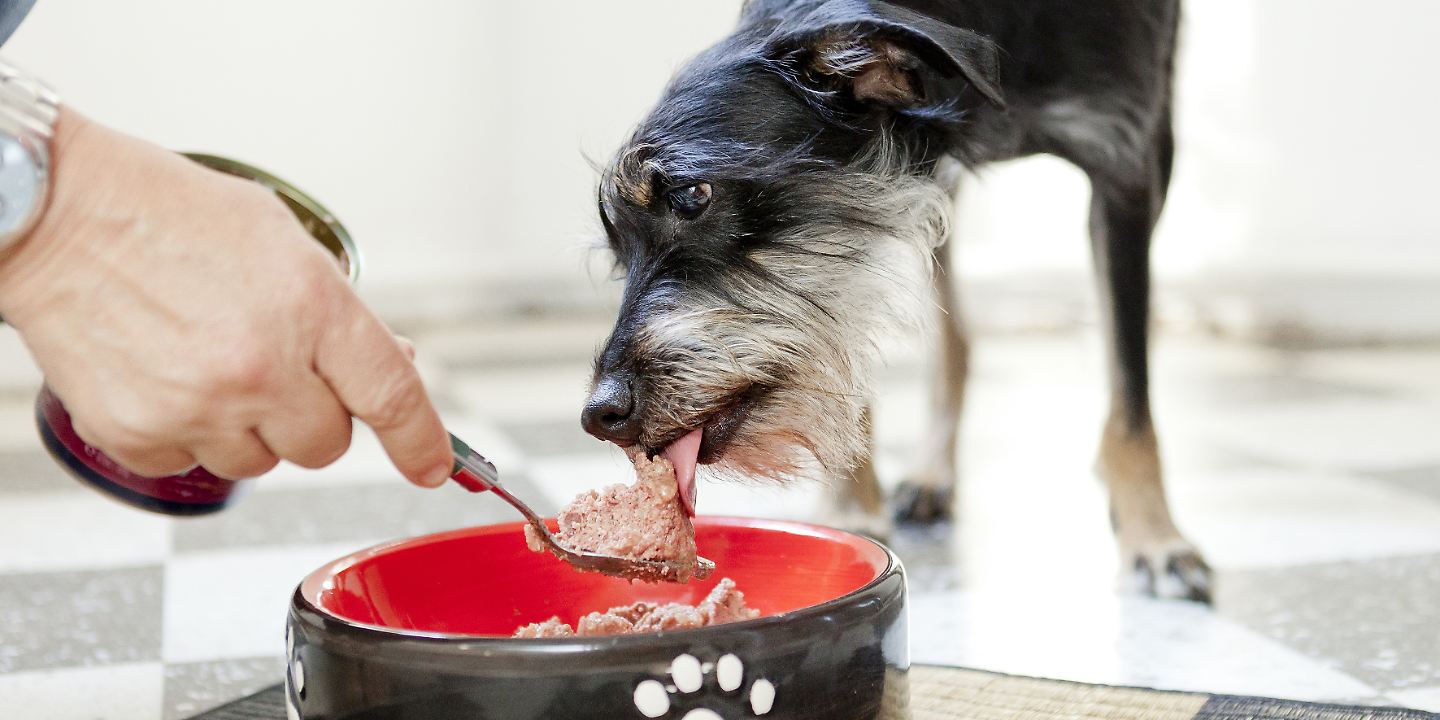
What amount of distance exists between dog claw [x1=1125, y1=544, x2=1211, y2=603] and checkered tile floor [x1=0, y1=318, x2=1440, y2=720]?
30 millimetres

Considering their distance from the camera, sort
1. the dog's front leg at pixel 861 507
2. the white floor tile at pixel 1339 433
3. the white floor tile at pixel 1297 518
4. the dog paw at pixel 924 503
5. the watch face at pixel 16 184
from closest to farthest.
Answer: the watch face at pixel 16 184, the white floor tile at pixel 1297 518, the dog's front leg at pixel 861 507, the dog paw at pixel 924 503, the white floor tile at pixel 1339 433

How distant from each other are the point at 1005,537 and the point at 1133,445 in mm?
216

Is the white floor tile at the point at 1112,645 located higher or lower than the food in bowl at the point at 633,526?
lower

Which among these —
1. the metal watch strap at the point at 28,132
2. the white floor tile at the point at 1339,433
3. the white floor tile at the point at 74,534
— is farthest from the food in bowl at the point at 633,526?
the white floor tile at the point at 1339,433

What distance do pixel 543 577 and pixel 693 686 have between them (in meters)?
0.30

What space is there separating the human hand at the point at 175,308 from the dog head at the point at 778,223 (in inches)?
19.5

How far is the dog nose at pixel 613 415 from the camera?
3.50 feet

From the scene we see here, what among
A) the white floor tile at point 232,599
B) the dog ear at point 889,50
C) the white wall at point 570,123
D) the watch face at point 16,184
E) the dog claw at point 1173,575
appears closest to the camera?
the watch face at point 16,184

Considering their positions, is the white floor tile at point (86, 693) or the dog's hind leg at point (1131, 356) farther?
the dog's hind leg at point (1131, 356)

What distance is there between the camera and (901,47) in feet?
3.76

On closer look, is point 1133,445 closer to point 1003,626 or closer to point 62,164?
point 1003,626

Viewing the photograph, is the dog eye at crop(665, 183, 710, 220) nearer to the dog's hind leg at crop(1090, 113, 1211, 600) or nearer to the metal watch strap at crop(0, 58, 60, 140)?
the dog's hind leg at crop(1090, 113, 1211, 600)

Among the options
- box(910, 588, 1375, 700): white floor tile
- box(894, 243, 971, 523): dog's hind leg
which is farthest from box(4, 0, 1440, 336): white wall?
box(910, 588, 1375, 700): white floor tile

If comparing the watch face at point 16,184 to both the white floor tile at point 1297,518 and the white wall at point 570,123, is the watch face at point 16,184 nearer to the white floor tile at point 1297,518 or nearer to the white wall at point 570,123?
the white floor tile at point 1297,518
